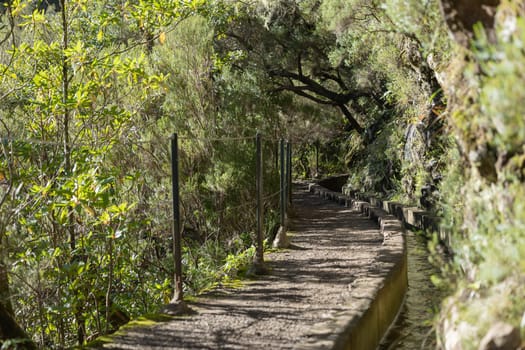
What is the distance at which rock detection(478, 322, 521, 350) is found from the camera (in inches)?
136

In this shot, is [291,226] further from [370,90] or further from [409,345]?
[370,90]

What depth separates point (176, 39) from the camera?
38.8 ft

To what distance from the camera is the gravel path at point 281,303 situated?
465cm

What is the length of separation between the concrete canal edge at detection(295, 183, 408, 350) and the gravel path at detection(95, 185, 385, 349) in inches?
4.0

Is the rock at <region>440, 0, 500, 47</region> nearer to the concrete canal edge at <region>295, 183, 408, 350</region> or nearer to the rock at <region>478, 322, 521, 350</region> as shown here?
the rock at <region>478, 322, 521, 350</region>

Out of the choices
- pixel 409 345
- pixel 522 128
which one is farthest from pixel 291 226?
pixel 522 128

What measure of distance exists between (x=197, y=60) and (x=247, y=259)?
5358mm

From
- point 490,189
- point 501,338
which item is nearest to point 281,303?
point 490,189

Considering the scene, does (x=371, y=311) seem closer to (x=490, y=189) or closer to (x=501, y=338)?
(x=490, y=189)

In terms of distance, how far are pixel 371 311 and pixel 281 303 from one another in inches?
34.2

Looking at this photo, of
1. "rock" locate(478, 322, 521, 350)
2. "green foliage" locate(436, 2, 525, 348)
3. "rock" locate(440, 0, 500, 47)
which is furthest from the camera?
"rock" locate(440, 0, 500, 47)

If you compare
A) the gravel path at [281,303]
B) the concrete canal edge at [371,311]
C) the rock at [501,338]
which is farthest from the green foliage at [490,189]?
the gravel path at [281,303]

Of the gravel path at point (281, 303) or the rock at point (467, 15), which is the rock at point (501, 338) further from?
the rock at point (467, 15)

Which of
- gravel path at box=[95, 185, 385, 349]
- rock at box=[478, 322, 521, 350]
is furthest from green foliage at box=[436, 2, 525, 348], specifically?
gravel path at box=[95, 185, 385, 349]
